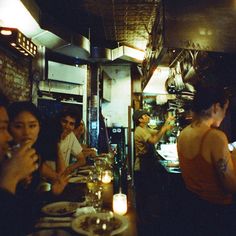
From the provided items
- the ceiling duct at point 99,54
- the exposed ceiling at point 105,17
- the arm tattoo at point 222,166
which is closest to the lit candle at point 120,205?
the arm tattoo at point 222,166

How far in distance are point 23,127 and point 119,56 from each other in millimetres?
5730

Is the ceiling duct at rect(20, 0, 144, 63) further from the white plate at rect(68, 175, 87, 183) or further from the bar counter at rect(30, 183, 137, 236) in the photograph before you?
the bar counter at rect(30, 183, 137, 236)

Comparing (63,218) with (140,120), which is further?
(140,120)

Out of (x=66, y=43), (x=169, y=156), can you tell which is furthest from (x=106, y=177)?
(x=66, y=43)

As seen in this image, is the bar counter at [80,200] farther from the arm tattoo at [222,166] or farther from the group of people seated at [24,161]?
the arm tattoo at [222,166]

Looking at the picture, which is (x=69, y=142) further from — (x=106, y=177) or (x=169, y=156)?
(x=169, y=156)

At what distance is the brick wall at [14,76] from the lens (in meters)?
4.77

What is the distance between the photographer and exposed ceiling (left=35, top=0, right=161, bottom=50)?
5.62 m

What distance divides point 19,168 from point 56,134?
245 cm

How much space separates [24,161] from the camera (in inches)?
71.4

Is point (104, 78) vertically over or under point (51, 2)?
under

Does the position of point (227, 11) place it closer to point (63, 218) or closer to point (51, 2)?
point (63, 218)

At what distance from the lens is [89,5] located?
5707 millimetres

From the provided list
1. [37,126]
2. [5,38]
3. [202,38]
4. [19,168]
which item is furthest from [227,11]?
[5,38]
